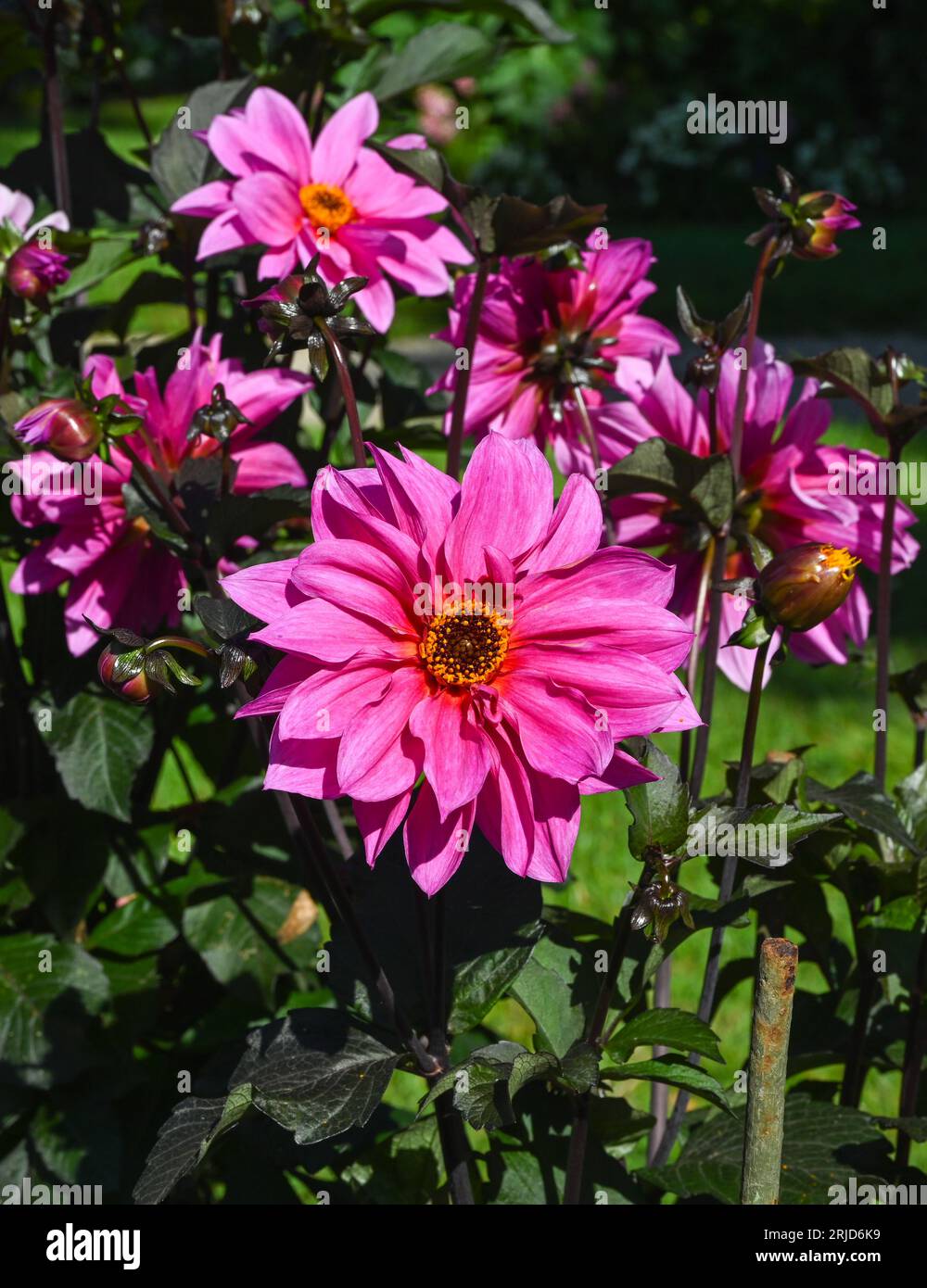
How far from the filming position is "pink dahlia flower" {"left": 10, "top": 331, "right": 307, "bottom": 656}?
970mm

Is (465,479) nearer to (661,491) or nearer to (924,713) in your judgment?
(661,491)

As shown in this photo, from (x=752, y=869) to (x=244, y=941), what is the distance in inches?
16.5

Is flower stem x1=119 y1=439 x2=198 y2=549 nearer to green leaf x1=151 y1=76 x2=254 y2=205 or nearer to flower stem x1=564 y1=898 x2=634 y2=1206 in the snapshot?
green leaf x1=151 y1=76 x2=254 y2=205

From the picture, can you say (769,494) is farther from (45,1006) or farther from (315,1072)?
(45,1006)

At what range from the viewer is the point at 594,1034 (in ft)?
2.68

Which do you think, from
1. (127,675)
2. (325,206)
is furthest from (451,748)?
(325,206)

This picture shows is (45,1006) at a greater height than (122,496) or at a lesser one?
lesser

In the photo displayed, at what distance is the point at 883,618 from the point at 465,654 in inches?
15.3

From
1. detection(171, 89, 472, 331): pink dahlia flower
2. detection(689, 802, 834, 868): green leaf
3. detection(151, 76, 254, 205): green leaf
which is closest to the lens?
detection(689, 802, 834, 868): green leaf

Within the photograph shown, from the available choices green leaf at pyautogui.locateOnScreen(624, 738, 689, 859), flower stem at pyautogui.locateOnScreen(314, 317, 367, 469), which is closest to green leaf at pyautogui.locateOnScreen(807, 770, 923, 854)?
green leaf at pyautogui.locateOnScreen(624, 738, 689, 859)

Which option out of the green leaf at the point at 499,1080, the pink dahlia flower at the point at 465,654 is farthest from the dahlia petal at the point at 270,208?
the green leaf at the point at 499,1080

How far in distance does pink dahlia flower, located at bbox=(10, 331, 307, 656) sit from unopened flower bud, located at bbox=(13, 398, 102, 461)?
0.35 ft

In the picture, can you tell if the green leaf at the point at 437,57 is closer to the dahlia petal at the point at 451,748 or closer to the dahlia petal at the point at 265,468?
the dahlia petal at the point at 265,468

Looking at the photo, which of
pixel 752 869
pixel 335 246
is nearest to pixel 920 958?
pixel 752 869
